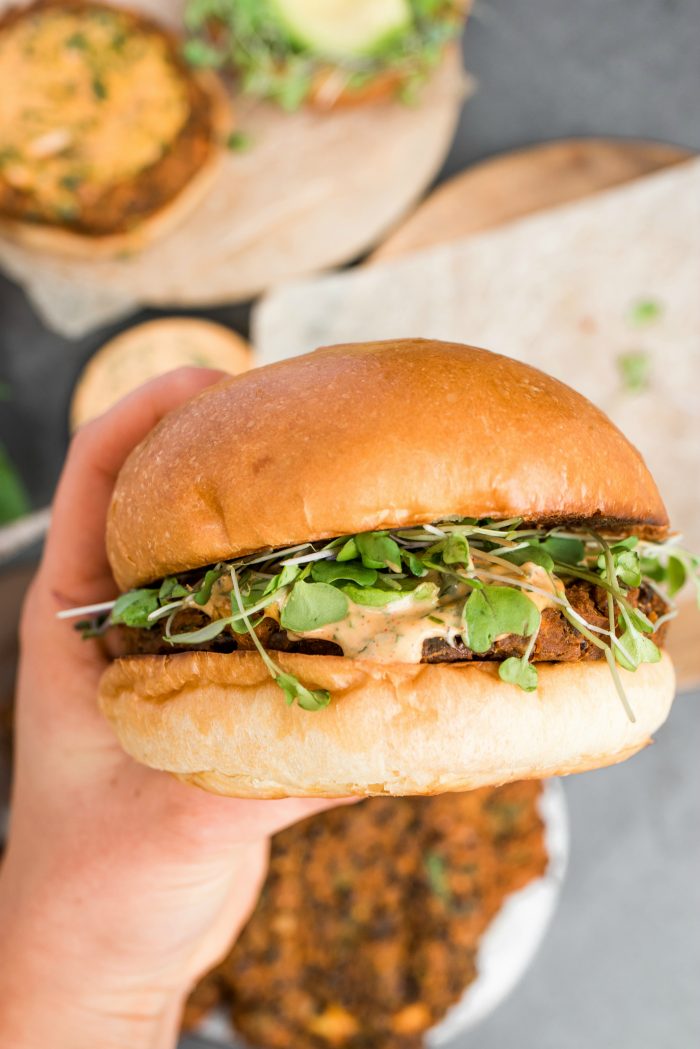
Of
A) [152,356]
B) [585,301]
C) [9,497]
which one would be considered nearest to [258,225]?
[152,356]

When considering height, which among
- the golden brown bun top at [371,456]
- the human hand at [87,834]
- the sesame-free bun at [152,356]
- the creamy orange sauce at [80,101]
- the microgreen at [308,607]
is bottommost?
the human hand at [87,834]

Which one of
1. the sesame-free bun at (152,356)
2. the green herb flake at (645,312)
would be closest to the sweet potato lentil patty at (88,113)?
the sesame-free bun at (152,356)

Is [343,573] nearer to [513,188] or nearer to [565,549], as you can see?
[565,549]

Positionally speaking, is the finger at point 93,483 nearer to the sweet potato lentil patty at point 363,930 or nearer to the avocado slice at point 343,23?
the sweet potato lentil patty at point 363,930

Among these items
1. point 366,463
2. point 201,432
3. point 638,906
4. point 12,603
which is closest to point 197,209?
point 12,603

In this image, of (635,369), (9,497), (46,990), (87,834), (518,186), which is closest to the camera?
(87,834)
